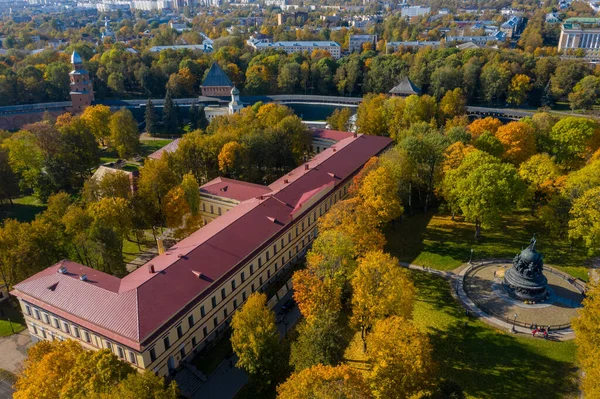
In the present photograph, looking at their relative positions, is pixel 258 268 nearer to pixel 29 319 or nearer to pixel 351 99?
pixel 29 319

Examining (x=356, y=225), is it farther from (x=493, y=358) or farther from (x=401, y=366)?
(x=493, y=358)

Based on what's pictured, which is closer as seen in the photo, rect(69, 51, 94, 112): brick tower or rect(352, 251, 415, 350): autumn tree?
rect(352, 251, 415, 350): autumn tree

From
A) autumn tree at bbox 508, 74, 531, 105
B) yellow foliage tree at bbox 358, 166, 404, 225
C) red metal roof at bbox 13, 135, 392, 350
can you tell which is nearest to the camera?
red metal roof at bbox 13, 135, 392, 350

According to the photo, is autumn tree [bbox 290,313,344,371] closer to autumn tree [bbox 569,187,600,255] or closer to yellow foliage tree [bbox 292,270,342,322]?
yellow foliage tree [bbox 292,270,342,322]

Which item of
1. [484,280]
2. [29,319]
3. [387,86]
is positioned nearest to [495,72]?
[387,86]

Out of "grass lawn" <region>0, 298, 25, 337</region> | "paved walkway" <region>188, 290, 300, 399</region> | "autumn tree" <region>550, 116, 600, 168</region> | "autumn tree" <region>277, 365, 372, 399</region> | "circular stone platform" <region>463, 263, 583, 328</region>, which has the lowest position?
"grass lawn" <region>0, 298, 25, 337</region>

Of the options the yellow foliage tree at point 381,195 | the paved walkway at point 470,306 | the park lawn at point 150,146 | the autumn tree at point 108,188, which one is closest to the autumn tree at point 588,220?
the paved walkway at point 470,306

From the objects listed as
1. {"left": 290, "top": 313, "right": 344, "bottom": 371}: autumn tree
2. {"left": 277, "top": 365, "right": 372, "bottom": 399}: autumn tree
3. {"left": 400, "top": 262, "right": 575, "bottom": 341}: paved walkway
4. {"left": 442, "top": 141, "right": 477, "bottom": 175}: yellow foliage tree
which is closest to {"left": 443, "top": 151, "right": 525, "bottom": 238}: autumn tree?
{"left": 442, "top": 141, "right": 477, "bottom": 175}: yellow foliage tree
